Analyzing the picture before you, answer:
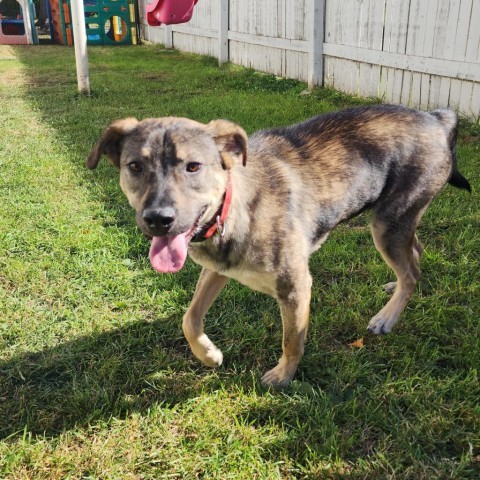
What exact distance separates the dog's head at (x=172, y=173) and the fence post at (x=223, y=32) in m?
11.3

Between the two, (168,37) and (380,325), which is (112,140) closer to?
(380,325)

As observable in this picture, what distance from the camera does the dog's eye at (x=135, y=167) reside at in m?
2.75

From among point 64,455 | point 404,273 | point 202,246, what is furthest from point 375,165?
point 64,455

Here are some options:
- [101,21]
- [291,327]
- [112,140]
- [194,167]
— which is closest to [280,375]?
[291,327]

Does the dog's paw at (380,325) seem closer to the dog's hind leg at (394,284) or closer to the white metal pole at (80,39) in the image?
the dog's hind leg at (394,284)

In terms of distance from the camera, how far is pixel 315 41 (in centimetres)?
999

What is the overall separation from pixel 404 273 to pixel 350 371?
33.5 inches

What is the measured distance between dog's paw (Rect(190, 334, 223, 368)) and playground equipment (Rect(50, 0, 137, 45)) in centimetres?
1963

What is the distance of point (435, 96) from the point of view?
784cm

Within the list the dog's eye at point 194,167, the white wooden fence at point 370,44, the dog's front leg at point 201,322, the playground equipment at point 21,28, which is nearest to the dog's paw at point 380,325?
the dog's front leg at point 201,322

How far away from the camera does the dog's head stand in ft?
8.48

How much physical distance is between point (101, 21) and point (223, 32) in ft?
28.8

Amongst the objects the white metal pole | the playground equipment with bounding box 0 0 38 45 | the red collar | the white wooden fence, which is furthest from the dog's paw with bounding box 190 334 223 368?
the playground equipment with bounding box 0 0 38 45

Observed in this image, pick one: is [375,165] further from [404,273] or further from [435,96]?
[435,96]
